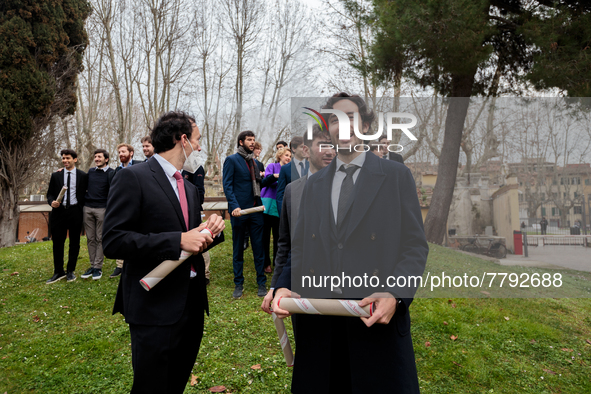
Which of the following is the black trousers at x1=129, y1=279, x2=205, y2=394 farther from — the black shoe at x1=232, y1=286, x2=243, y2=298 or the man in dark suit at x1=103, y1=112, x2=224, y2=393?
the black shoe at x1=232, y1=286, x2=243, y2=298

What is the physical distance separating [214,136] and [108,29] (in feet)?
33.7

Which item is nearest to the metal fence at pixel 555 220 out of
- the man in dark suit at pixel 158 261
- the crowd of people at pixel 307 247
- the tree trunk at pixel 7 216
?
the crowd of people at pixel 307 247

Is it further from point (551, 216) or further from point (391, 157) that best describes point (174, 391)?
point (551, 216)

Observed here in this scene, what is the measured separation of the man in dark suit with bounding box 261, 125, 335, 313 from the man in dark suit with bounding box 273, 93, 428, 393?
0.19ft

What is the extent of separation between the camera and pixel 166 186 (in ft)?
7.13

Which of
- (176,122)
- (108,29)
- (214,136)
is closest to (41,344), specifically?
(176,122)

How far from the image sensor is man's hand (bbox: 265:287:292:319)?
1661mm

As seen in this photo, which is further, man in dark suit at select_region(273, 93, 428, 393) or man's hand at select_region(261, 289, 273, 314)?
man's hand at select_region(261, 289, 273, 314)

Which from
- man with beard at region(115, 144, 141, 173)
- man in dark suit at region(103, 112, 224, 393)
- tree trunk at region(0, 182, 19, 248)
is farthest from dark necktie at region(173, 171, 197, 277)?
tree trunk at region(0, 182, 19, 248)

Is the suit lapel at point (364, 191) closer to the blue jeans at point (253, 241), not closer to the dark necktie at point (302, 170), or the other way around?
the dark necktie at point (302, 170)

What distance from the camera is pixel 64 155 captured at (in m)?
6.58

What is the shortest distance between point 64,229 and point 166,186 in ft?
19.0

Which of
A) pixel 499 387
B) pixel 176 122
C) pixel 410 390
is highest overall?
pixel 176 122

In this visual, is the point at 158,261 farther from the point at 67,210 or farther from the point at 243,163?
the point at 67,210
